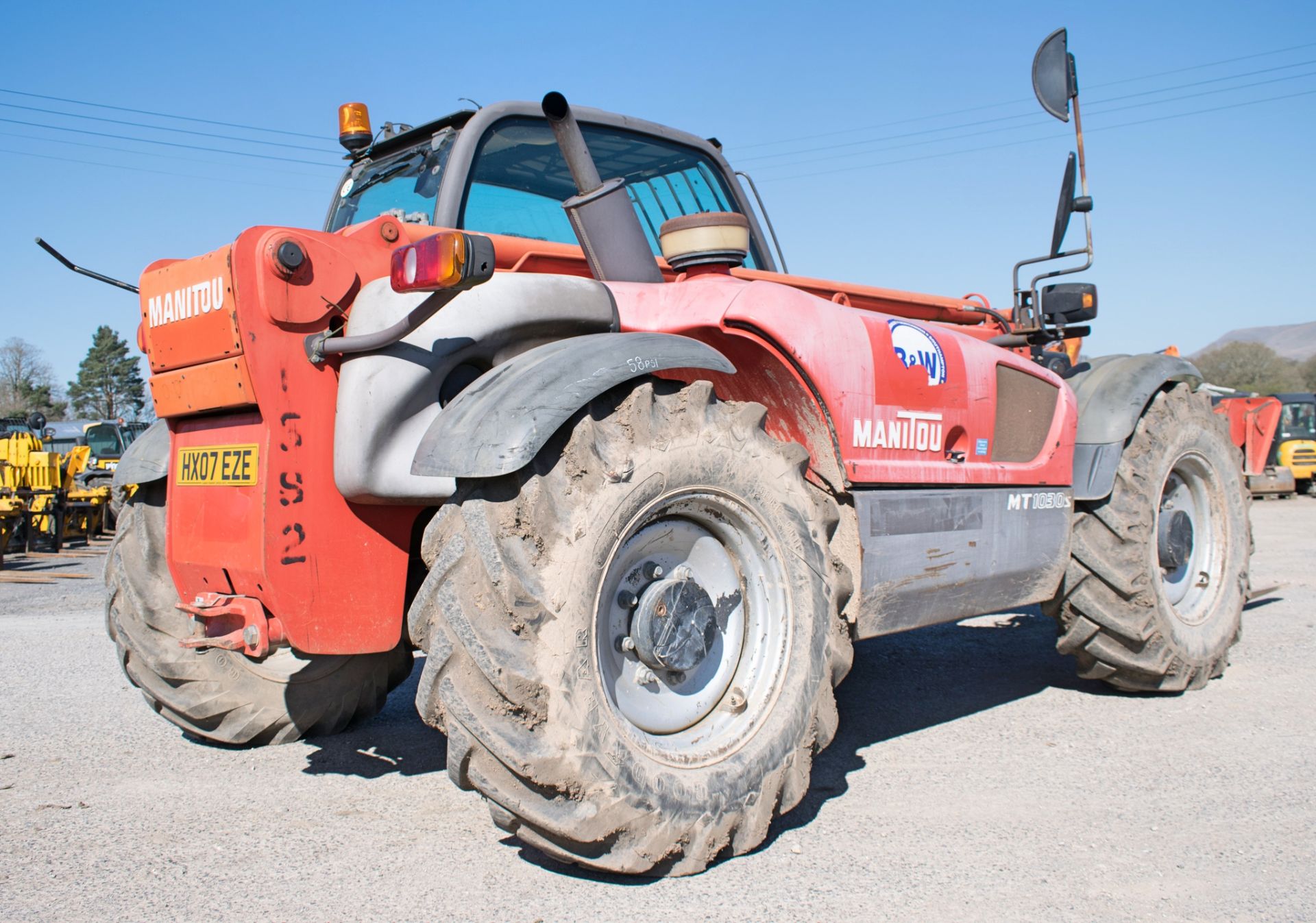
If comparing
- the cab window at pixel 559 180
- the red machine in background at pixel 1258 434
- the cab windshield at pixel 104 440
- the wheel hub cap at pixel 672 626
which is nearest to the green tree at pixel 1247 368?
the red machine in background at pixel 1258 434

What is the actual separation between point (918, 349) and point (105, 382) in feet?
271

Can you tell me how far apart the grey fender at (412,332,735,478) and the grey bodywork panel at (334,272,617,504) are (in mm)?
127

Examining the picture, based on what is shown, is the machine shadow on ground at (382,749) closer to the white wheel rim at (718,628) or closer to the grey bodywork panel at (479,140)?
the white wheel rim at (718,628)

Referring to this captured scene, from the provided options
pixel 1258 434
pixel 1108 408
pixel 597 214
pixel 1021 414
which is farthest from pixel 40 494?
pixel 1258 434

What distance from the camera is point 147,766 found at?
13.0 ft

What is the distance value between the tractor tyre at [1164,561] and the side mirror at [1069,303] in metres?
0.54

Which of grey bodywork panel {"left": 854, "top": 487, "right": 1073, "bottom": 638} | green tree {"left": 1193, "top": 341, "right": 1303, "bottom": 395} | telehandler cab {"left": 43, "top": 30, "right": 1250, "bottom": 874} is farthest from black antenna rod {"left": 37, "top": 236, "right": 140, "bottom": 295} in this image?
green tree {"left": 1193, "top": 341, "right": 1303, "bottom": 395}

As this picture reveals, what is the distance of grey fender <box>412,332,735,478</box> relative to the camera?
2.58m

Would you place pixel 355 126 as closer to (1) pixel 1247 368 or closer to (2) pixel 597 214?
(2) pixel 597 214

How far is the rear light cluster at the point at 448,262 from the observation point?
262cm

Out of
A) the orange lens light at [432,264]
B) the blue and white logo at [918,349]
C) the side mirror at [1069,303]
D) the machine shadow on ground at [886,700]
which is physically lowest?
the machine shadow on ground at [886,700]

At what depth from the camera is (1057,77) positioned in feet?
14.2

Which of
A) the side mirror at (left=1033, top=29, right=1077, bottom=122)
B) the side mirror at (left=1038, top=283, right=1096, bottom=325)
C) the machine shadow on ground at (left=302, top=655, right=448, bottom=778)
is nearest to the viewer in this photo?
the machine shadow on ground at (left=302, top=655, right=448, bottom=778)

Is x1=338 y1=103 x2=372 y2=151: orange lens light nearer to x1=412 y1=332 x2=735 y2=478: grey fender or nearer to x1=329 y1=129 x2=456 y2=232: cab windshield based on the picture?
x1=329 y1=129 x2=456 y2=232: cab windshield
